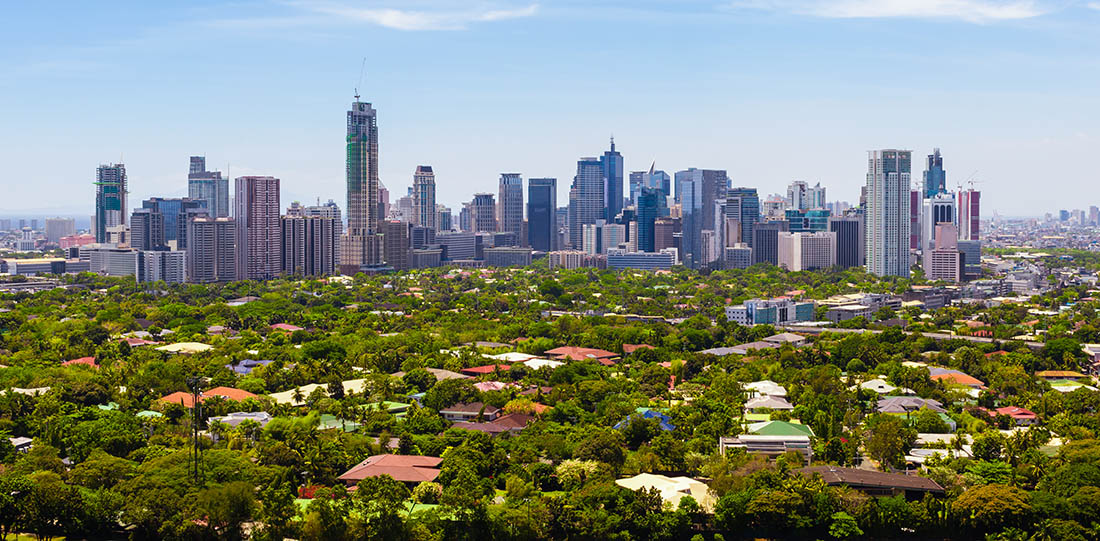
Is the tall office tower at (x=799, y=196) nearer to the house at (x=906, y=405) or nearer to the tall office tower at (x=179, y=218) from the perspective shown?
the tall office tower at (x=179, y=218)

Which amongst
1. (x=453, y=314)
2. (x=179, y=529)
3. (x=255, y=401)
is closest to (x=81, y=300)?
(x=453, y=314)

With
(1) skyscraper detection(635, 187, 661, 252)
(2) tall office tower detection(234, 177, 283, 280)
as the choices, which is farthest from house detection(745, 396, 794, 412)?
(1) skyscraper detection(635, 187, 661, 252)

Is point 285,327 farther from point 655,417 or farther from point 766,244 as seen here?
point 766,244

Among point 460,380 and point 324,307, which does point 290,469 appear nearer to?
point 460,380

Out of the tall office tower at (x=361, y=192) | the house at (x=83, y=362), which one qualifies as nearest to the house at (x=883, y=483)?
the house at (x=83, y=362)

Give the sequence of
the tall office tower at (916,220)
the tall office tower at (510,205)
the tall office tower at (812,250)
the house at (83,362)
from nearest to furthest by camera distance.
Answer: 1. the house at (83,362)
2. the tall office tower at (812,250)
3. the tall office tower at (916,220)
4. the tall office tower at (510,205)
